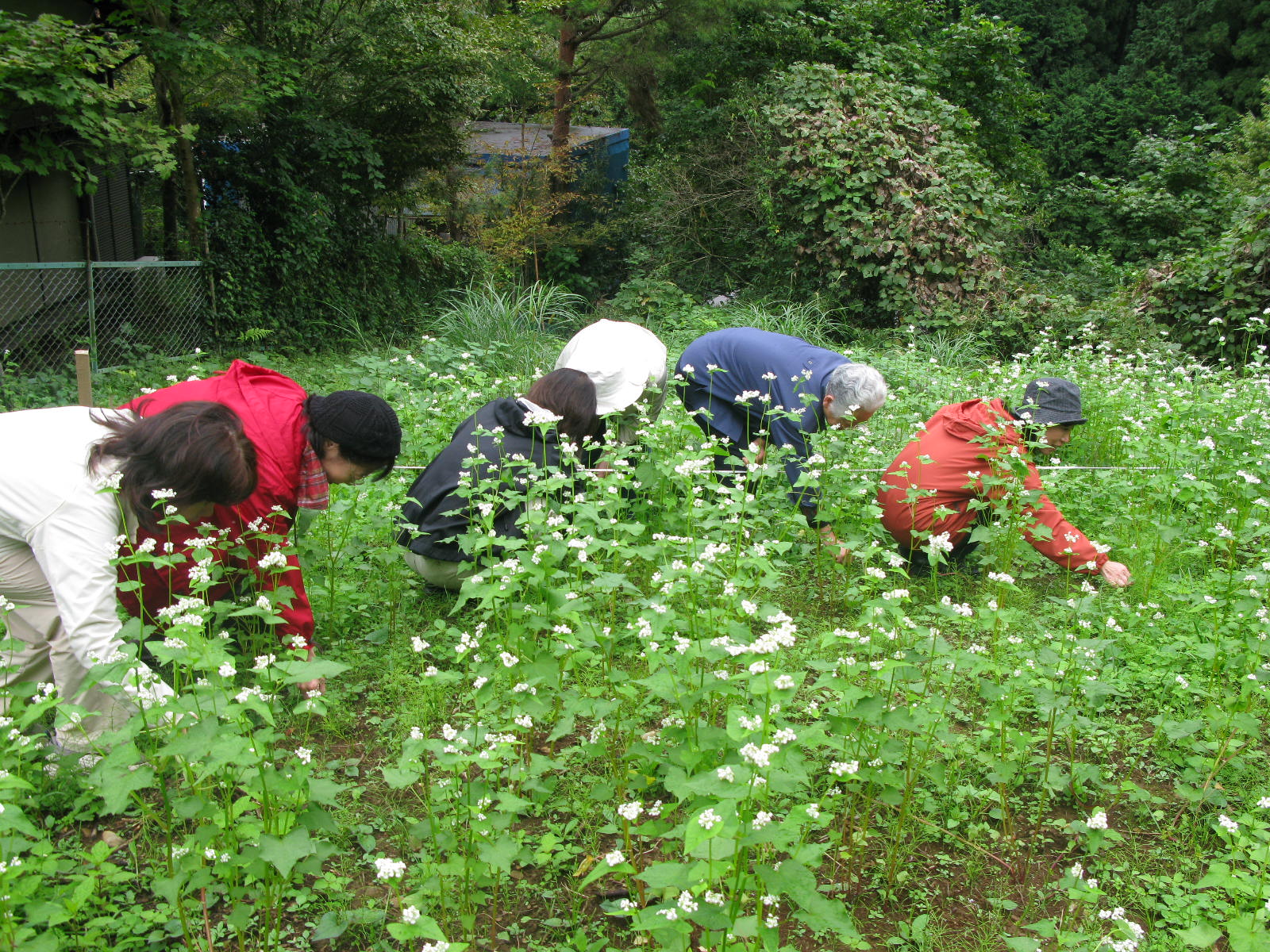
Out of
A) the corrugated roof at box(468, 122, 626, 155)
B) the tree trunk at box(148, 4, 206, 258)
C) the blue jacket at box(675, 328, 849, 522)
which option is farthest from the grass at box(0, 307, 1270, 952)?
the corrugated roof at box(468, 122, 626, 155)

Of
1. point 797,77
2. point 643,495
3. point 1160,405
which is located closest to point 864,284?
point 797,77

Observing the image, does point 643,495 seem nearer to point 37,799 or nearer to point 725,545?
point 725,545

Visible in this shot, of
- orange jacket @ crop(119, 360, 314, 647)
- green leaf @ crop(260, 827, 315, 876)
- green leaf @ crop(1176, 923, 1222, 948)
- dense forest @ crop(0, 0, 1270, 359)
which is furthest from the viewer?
dense forest @ crop(0, 0, 1270, 359)

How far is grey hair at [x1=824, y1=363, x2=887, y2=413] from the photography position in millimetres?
4223

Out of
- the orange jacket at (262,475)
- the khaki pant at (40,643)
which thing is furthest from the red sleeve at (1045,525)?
the khaki pant at (40,643)

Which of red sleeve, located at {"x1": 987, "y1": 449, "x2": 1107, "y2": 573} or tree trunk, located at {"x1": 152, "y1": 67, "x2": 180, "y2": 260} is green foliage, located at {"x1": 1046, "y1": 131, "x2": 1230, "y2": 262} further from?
tree trunk, located at {"x1": 152, "y1": 67, "x2": 180, "y2": 260}

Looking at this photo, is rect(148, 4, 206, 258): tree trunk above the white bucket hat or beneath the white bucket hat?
above

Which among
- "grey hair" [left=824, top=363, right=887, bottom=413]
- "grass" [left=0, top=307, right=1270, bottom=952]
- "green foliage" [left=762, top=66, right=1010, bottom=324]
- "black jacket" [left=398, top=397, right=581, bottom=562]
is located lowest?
"grass" [left=0, top=307, right=1270, bottom=952]

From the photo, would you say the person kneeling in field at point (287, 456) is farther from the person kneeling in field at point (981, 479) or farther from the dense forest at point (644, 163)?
the dense forest at point (644, 163)

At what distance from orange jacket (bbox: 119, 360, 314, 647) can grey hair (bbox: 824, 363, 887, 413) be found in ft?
7.66

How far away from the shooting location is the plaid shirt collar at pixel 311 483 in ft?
10.4

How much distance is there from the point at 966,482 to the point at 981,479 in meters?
0.32

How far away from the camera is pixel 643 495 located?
4.14m

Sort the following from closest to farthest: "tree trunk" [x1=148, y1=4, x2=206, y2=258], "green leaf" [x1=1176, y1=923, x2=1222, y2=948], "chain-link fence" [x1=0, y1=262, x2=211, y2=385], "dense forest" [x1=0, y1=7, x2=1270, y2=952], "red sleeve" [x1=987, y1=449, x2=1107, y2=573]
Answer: "green leaf" [x1=1176, y1=923, x2=1222, y2=948], "dense forest" [x1=0, y1=7, x2=1270, y2=952], "red sleeve" [x1=987, y1=449, x2=1107, y2=573], "chain-link fence" [x1=0, y1=262, x2=211, y2=385], "tree trunk" [x1=148, y1=4, x2=206, y2=258]
